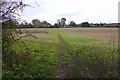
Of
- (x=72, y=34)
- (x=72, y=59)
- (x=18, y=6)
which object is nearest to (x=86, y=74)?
(x=72, y=59)

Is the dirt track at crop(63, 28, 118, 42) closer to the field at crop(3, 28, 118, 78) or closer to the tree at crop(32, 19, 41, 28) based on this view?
the field at crop(3, 28, 118, 78)

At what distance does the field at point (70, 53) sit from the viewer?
715 cm

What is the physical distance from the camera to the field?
7152 mm

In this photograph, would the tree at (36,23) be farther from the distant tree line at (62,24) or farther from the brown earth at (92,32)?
the brown earth at (92,32)

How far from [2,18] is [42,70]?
73.3 inches

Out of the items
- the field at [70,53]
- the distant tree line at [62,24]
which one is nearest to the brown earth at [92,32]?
the field at [70,53]

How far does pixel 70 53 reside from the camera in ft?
23.9

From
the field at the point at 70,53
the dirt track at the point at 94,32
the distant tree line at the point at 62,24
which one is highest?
the distant tree line at the point at 62,24

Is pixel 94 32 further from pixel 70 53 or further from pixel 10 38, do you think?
pixel 10 38

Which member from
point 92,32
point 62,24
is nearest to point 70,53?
point 62,24

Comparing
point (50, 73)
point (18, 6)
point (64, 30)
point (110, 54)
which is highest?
point (18, 6)

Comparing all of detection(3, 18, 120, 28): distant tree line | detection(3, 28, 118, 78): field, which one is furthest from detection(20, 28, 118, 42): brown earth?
detection(3, 18, 120, 28): distant tree line

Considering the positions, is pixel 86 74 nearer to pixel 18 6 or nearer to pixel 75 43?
pixel 75 43

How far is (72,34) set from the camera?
778 centimetres
